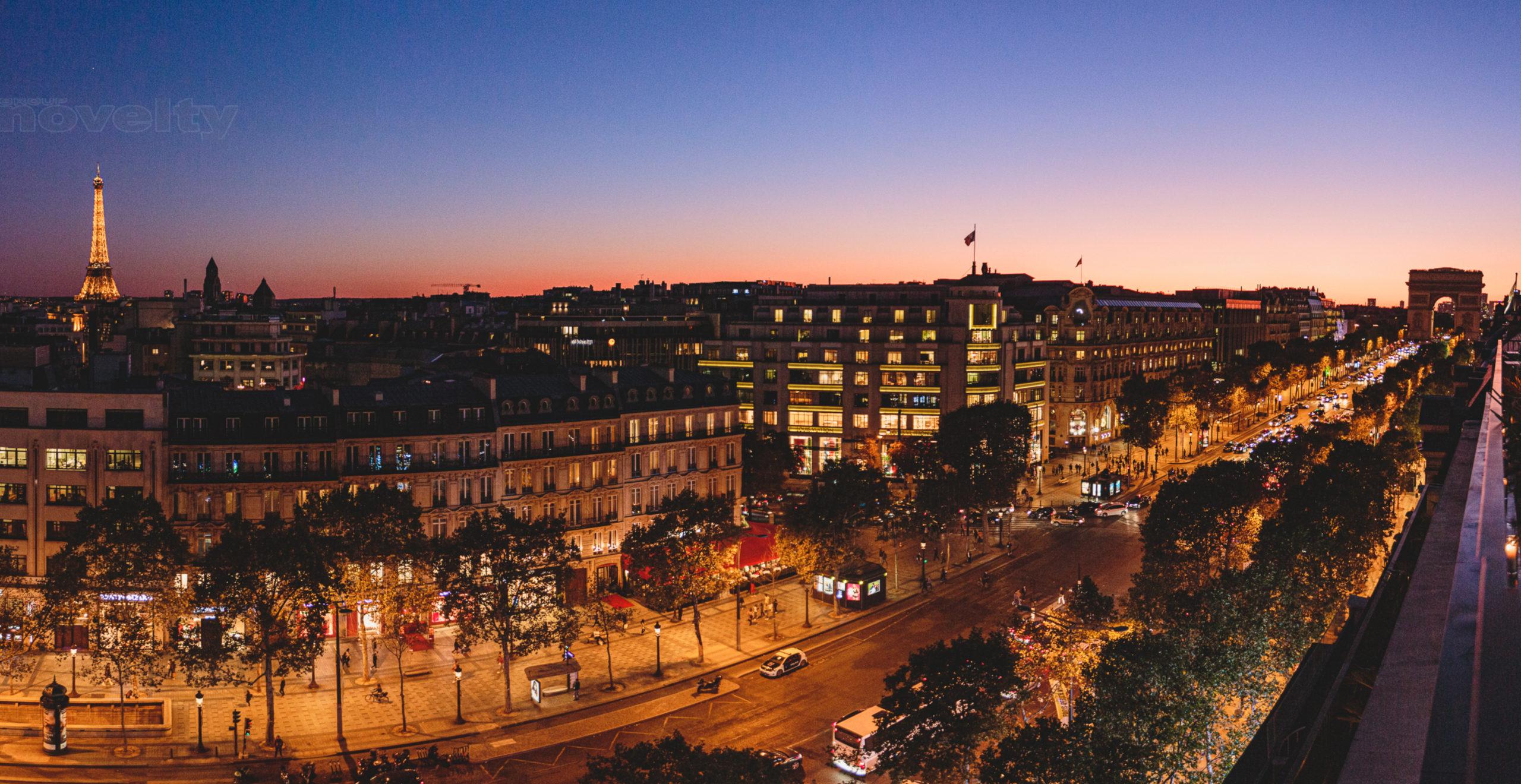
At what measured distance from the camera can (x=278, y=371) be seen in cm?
15500

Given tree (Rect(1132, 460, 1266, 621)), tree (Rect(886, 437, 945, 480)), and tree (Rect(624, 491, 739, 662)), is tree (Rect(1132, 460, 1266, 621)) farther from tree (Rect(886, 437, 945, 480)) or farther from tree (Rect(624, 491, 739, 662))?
tree (Rect(624, 491, 739, 662))

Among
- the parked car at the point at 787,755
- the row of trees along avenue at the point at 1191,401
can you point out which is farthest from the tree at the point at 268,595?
the row of trees along avenue at the point at 1191,401

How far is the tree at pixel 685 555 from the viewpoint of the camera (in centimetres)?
5919

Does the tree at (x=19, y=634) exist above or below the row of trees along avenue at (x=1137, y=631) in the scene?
below

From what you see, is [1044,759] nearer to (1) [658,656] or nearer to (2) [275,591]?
(1) [658,656]

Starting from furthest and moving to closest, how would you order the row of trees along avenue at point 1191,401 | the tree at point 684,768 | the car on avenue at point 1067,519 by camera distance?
1. the row of trees along avenue at point 1191,401
2. the car on avenue at point 1067,519
3. the tree at point 684,768

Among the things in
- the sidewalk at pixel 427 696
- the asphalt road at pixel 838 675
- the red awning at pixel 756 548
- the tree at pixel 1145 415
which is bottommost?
the sidewalk at pixel 427 696

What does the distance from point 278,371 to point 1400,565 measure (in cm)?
15560

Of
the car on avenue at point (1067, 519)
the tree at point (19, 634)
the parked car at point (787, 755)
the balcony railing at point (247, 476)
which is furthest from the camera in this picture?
the car on avenue at point (1067, 519)

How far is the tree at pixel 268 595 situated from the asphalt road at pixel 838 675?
12166 millimetres

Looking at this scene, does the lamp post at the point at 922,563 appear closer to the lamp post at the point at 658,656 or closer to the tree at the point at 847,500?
the tree at the point at 847,500

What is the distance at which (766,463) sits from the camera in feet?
350

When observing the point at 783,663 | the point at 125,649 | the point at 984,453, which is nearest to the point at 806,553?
the point at 783,663

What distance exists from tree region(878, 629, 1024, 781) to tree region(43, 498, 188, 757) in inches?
1436
